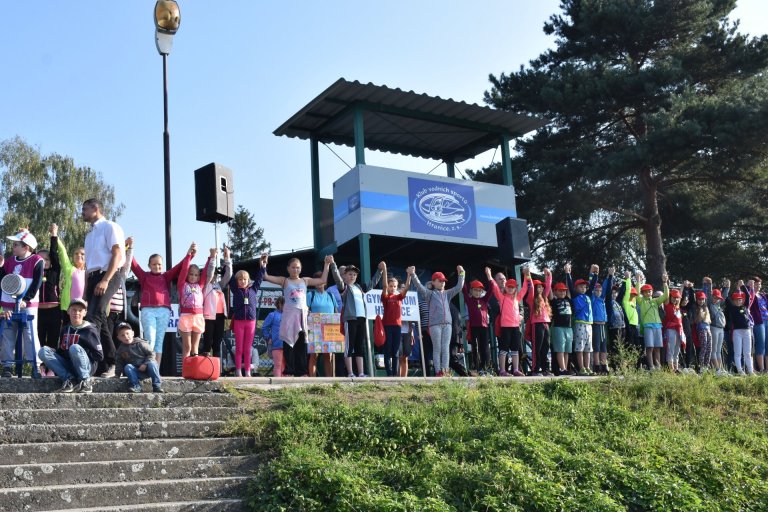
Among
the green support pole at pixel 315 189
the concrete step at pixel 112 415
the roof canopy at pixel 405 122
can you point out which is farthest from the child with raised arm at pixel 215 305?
the green support pole at pixel 315 189

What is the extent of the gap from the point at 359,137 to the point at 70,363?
1086 cm

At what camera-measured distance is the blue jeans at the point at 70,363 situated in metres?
7.91

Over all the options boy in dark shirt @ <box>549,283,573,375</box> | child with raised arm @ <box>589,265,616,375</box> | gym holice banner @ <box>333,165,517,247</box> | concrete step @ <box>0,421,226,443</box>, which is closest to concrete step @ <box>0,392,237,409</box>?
concrete step @ <box>0,421,226,443</box>

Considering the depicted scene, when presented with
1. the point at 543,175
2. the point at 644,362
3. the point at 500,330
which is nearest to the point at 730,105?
the point at 543,175

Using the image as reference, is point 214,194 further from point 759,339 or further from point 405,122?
point 759,339

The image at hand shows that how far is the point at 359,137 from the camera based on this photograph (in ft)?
59.0

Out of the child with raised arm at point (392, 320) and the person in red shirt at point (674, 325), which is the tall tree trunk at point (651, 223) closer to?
the person in red shirt at point (674, 325)

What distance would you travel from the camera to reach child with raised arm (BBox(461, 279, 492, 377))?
1286 cm

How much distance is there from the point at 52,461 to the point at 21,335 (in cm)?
292

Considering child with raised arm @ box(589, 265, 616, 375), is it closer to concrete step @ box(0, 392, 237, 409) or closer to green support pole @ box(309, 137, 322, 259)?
green support pole @ box(309, 137, 322, 259)

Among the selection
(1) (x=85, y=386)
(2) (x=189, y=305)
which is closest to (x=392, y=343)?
(2) (x=189, y=305)

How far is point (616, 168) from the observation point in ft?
75.5

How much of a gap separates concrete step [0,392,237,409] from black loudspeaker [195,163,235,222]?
3.15m

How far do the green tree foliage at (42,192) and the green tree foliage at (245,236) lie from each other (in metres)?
20.5
